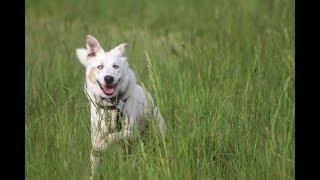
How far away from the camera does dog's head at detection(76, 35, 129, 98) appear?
509cm

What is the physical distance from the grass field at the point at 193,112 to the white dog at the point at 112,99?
9 centimetres

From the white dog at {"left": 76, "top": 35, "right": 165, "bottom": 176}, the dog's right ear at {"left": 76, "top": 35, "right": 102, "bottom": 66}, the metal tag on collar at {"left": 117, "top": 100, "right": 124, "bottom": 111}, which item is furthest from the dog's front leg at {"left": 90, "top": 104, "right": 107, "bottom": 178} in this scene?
the dog's right ear at {"left": 76, "top": 35, "right": 102, "bottom": 66}

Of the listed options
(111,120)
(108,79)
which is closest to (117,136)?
(111,120)

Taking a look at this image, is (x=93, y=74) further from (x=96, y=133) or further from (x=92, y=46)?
(x=96, y=133)

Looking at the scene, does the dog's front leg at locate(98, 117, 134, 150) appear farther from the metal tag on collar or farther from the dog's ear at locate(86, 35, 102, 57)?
the dog's ear at locate(86, 35, 102, 57)

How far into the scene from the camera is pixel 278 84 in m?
6.64

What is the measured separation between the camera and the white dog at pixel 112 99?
5105mm

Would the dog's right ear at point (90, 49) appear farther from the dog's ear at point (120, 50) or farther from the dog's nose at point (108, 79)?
the dog's nose at point (108, 79)

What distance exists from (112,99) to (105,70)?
0.21m

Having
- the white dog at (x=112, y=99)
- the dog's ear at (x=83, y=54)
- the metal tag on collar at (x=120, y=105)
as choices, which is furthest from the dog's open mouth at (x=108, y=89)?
the dog's ear at (x=83, y=54)

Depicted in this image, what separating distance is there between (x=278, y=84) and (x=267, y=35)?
1.66 meters

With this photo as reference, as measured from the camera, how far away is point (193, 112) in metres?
5.46
